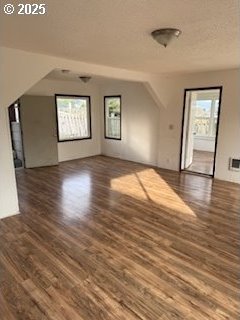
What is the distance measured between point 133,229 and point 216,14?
252 cm

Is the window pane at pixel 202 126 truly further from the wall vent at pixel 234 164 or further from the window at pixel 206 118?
the wall vent at pixel 234 164

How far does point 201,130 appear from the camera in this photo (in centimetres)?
897

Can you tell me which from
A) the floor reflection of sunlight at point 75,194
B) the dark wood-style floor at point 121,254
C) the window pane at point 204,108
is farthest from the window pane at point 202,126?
the floor reflection of sunlight at point 75,194

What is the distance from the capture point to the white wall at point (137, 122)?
20.6 feet

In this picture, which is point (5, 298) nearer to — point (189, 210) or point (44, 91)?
point (189, 210)

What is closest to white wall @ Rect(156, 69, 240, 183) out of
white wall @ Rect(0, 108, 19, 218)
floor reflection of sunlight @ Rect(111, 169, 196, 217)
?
floor reflection of sunlight @ Rect(111, 169, 196, 217)

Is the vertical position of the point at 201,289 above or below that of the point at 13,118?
Result: below

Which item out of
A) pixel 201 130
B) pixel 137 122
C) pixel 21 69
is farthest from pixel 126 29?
pixel 201 130

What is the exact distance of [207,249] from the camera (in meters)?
2.54

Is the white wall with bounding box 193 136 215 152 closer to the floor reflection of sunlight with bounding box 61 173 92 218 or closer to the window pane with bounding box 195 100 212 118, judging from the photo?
the window pane with bounding box 195 100 212 118

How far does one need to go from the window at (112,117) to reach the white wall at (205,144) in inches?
140

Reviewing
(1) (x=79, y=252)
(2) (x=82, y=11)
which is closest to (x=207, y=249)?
(1) (x=79, y=252)

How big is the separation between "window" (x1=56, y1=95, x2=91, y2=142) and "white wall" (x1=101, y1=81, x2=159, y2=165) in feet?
2.91

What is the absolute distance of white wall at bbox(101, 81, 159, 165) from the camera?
629 cm
